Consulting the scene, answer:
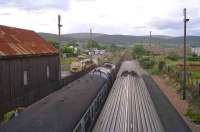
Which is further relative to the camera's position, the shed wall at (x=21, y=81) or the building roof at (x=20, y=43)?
the building roof at (x=20, y=43)

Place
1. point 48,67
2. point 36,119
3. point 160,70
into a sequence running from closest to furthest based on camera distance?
1. point 36,119
2. point 48,67
3. point 160,70

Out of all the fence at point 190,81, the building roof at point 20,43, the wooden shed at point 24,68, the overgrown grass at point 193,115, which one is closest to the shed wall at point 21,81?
the wooden shed at point 24,68

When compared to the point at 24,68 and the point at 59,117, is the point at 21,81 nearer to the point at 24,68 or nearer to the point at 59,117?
the point at 24,68

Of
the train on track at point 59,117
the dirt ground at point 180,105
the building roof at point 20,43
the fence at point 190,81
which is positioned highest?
the building roof at point 20,43

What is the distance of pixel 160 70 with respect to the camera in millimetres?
59031

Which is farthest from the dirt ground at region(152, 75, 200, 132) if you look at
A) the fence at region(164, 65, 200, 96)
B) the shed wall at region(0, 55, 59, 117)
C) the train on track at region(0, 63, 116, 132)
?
the shed wall at region(0, 55, 59, 117)

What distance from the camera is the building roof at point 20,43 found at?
2185 cm

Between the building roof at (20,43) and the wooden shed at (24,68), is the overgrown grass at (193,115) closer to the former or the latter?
the wooden shed at (24,68)

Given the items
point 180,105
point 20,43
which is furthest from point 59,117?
point 180,105

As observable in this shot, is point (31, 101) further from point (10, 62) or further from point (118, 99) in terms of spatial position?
point (118, 99)

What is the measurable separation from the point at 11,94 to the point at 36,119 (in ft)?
32.2

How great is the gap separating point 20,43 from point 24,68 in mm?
3155

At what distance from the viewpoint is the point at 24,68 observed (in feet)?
74.6

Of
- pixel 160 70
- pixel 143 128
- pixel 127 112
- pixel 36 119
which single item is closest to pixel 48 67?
pixel 127 112
